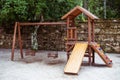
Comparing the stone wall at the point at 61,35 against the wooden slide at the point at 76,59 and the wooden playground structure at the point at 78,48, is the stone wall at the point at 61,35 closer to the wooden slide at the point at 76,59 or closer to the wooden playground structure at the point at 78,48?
the wooden playground structure at the point at 78,48

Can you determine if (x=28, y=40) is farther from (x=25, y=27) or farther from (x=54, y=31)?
(x=54, y=31)

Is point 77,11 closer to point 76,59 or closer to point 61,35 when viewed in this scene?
point 76,59

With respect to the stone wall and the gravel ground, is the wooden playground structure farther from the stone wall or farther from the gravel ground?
the stone wall

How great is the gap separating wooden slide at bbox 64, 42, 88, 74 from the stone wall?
377cm

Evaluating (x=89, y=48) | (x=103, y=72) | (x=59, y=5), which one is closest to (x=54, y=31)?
(x=59, y=5)

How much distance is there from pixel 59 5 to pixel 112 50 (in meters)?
3.59

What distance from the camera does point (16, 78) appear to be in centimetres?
704

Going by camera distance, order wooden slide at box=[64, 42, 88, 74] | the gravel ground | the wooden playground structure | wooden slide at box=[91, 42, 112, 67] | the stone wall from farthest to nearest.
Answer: the stone wall < wooden slide at box=[91, 42, 112, 67] < the wooden playground structure < wooden slide at box=[64, 42, 88, 74] < the gravel ground

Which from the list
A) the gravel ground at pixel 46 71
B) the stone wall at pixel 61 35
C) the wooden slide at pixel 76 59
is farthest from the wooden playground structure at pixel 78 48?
the stone wall at pixel 61 35

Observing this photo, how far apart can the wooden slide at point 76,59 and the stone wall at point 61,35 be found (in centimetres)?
377

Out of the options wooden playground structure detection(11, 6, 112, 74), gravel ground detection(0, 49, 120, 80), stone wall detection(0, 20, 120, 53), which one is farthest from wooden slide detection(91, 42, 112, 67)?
stone wall detection(0, 20, 120, 53)

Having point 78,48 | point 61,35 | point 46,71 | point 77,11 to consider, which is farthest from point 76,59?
point 61,35

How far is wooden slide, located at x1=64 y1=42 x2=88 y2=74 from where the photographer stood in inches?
302

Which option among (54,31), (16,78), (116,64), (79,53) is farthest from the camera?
(54,31)
